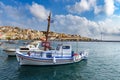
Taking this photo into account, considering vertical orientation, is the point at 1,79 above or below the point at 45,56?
below

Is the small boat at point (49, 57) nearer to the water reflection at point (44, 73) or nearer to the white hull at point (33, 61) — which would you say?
the white hull at point (33, 61)

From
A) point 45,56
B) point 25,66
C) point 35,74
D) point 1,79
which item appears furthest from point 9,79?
point 45,56

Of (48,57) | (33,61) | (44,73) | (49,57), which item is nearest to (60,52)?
(49,57)

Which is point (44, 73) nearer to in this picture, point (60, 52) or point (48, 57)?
point (48, 57)

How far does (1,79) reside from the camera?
23.5 metres

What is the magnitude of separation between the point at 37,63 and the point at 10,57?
14.0 metres

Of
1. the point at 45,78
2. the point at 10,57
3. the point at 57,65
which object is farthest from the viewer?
the point at 10,57

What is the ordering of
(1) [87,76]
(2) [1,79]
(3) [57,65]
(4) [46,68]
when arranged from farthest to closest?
(3) [57,65] → (4) [46,68] → (1) [87,76] → (2) [1,79]

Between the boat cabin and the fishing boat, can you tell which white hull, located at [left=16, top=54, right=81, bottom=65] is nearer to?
the fishing boat

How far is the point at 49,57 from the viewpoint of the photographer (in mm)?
33031

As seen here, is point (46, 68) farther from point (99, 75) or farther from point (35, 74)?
point (99, 75)

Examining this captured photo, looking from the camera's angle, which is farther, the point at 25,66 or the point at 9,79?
the point at 25,66

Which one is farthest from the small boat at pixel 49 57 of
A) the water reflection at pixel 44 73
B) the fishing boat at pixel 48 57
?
the water reflection at pixel 44 73

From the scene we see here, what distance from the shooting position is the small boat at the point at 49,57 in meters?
31.3
